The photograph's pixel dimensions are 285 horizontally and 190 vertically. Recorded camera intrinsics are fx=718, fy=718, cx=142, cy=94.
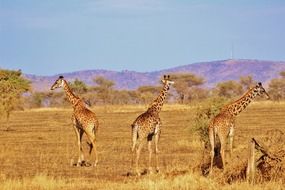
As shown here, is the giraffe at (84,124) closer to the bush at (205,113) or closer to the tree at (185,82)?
the bush at (205,113)

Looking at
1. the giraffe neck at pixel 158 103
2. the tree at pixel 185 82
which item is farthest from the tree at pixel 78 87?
the giraffe neck at pixel 158 103

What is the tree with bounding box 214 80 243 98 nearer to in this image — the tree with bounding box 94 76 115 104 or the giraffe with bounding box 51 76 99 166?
the tree with bounding box 94 76 115 104

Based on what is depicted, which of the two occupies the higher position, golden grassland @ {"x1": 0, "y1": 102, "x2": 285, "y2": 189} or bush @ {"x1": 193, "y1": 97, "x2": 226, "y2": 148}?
bush @ {"x1": 193, "y1": 97, "x2": 226, "y2": 148}

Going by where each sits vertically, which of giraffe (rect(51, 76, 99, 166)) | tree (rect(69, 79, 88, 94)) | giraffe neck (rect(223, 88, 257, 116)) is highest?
tree (rect(69, 79, 88, 94))

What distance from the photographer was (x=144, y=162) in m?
23.2

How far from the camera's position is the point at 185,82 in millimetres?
119438

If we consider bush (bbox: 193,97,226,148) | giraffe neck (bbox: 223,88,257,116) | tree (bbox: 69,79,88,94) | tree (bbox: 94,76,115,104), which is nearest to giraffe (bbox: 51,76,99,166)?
giraffe neck (bbox: 223,88,257,116)

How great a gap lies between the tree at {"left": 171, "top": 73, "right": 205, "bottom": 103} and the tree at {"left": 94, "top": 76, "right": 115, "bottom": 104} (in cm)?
1094

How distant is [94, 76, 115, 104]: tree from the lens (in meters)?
116

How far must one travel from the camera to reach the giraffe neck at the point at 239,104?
64.3 ft

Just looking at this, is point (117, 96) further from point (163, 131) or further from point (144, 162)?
point (144, 162)

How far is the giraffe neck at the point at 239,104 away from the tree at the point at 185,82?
93546mm

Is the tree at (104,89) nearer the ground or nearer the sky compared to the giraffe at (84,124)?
nearer the sky

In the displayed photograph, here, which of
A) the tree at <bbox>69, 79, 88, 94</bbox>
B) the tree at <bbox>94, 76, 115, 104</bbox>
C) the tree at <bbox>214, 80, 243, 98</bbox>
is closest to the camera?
the tree at <bbox>69, 79, 88, 94</bbox>
